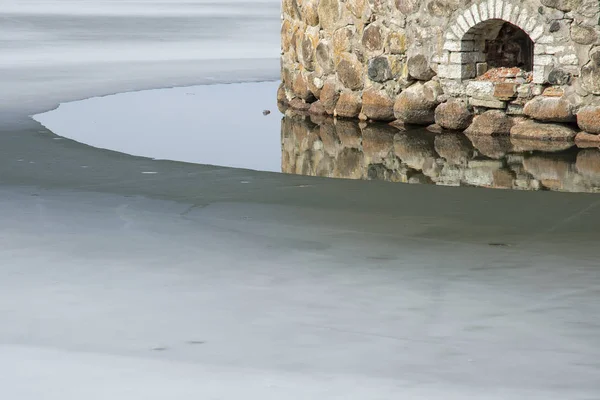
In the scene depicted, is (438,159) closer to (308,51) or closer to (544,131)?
(544,131)

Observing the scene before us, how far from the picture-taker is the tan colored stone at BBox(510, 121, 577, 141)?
30.8 feet

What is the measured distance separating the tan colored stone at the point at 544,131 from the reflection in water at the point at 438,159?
0.12 meters

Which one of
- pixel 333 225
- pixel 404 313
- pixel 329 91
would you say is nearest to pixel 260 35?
pixel 329 91

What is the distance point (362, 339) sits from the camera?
401cm

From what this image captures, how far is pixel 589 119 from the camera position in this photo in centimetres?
927

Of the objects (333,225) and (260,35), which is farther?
(260,35)

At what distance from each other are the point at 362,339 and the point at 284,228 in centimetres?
189

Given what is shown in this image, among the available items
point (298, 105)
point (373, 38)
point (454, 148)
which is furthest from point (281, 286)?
point (298, 105)

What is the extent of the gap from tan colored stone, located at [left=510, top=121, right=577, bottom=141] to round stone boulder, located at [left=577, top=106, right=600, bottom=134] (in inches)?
5.0

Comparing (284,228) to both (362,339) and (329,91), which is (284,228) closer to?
(362,339)

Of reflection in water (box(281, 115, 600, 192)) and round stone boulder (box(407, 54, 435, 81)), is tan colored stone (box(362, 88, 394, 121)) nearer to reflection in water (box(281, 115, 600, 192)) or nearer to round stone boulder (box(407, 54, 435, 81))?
reflection in water (box(281, 115, 600, 192))

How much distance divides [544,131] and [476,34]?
3.72 feet

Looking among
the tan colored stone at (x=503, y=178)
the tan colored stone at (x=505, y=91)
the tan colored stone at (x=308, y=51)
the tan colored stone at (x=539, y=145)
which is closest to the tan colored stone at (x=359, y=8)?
the tan colored stone at (x=308, y=51)

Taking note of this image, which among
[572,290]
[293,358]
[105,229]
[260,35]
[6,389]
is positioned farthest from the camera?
[260,35]
